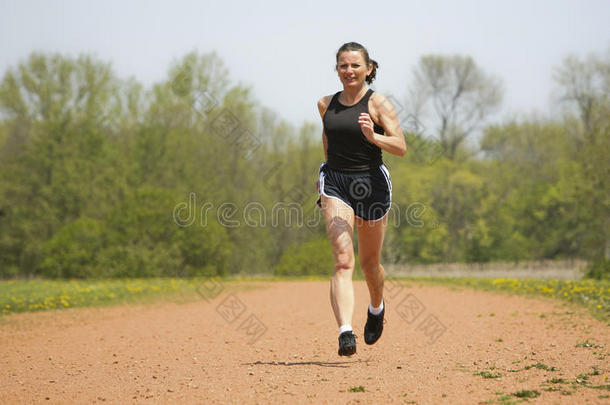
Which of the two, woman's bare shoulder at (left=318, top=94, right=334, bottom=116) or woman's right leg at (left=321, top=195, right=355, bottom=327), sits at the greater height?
woman's bare shoulder at (left=318, top=94, right=334, bottom=116)

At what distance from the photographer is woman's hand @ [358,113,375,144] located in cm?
527

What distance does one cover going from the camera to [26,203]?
3284 centimetres

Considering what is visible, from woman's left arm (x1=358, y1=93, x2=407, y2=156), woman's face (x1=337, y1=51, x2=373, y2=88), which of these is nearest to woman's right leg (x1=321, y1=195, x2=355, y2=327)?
woman's left arm (x1=358, y1=93, x2=407, y2=156)

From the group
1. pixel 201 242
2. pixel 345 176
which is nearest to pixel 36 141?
pixel 201 242

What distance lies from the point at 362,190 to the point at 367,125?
2.21ft

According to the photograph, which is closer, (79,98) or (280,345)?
(280,345)

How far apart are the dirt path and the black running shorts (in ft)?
4.41

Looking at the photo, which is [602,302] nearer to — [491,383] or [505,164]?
[491,383]

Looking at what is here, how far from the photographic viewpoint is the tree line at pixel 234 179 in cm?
2778

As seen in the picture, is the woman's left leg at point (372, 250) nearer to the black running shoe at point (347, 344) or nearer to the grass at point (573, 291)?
the black running shoe at point (347, 344)

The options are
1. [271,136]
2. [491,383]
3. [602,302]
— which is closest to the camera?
[491,383]

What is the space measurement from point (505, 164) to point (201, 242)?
25749 millimetres

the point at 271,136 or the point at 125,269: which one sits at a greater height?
the point at 271,136

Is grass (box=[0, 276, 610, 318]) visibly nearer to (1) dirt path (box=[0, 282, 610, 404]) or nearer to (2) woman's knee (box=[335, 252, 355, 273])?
(1) dirt path (box=[0, 282, 610, 404])
